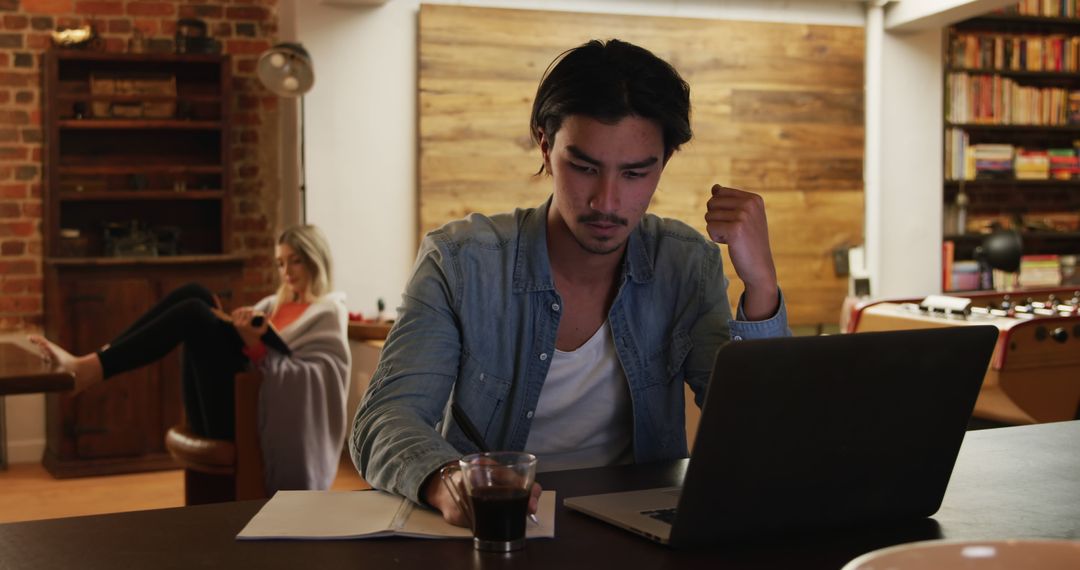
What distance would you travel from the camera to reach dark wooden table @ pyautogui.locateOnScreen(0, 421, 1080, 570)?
1129 mm

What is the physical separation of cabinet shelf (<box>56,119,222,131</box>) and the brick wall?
32 cm

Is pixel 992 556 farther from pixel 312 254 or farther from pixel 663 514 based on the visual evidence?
pixel 312 254

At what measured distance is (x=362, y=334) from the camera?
4855mm

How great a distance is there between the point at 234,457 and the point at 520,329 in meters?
2.15

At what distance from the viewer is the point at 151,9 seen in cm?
576

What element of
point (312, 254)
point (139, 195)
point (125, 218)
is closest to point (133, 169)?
point (139, 195)

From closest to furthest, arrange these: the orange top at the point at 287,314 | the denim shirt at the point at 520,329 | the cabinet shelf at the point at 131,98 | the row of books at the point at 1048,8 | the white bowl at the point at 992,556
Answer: the white bowl at the point at 992,556 < the denim shirt at the point at 520,329 < the orange top at the point at 287,314 < the cabinet shelf at the point at 131,98 < the row of books at the point at 1048,8

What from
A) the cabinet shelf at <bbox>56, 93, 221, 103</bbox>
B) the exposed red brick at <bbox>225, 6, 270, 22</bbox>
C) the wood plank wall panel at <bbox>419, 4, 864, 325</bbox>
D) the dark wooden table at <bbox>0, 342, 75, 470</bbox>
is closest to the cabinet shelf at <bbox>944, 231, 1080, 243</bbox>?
the wood plank wall panel at <bbox>419, 4, 864, 325</bbox>

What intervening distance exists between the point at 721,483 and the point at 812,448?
0.11 metres

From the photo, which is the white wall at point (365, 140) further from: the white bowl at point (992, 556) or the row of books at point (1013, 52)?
the white bowl at point (992, 556)

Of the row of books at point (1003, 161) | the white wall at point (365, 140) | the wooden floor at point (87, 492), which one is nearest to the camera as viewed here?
the wooden floor at point (87, 492)

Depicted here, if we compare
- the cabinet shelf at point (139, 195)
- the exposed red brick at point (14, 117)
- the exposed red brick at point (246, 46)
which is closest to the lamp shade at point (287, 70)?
the cabinet shelf at point (139, 195)

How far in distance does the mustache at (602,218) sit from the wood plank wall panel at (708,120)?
337 centimetres

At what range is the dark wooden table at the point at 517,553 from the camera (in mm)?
1129
